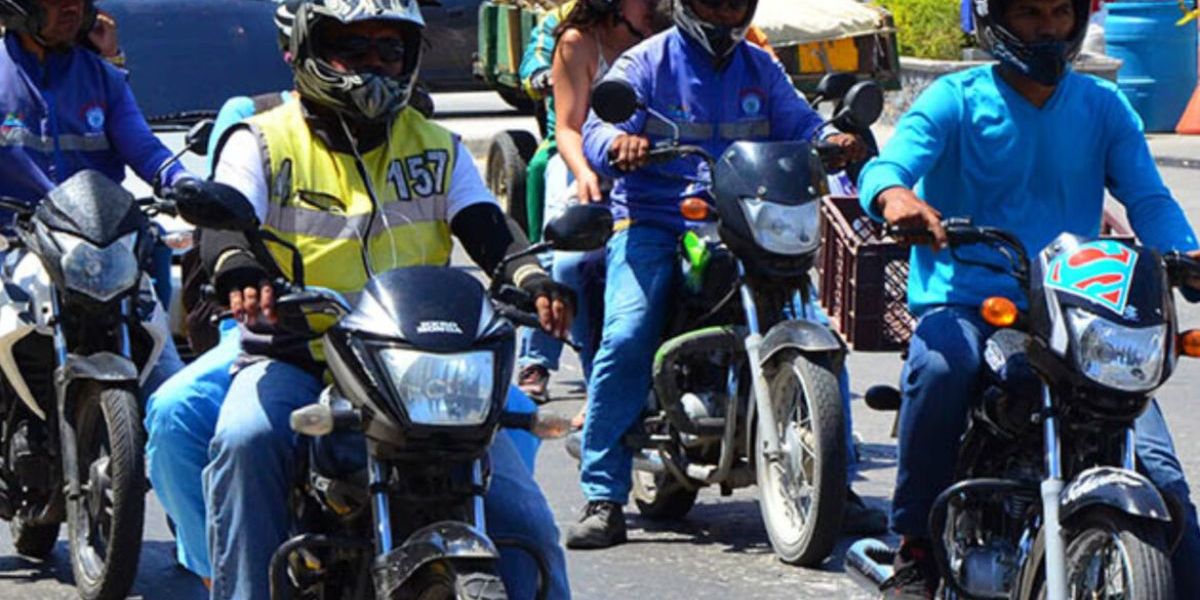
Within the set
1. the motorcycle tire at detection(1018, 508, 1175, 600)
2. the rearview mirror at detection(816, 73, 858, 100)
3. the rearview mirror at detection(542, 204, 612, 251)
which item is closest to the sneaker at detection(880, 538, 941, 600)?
the motorcycle tire at detection(1018, 508, 1175, 600)

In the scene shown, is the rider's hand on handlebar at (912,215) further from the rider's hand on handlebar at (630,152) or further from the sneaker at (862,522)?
the sneaker at (862,522)

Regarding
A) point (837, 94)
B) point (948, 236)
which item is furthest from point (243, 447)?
point (837, 94)

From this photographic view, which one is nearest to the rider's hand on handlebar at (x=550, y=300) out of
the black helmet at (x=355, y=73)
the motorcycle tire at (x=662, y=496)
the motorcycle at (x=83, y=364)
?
the black helmet at (x=355, y=73)

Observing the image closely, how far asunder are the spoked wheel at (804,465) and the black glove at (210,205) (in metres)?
2.82

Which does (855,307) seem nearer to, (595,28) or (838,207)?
(838,207)

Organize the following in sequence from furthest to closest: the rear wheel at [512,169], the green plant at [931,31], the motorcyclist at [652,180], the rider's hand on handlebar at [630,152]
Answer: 1. the green plant at [931,31]
2. the rear wheel at [512,169]
3. the motorcyclist at [652,180]
4. the rider's hand on handlebar at [630,152]

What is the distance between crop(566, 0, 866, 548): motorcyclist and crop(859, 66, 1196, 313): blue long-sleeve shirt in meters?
1.80

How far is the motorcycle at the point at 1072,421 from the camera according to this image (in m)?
5.48

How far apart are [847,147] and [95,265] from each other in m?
2.28

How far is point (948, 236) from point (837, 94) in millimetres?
2641

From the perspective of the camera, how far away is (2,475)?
7.99 meters

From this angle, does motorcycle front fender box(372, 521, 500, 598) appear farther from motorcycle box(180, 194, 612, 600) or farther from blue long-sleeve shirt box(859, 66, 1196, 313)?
blue long-sleeve shirt box(859, 66, 1196, 313)

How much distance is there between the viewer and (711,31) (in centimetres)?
831

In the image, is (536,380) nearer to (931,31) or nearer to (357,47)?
(357,47)
